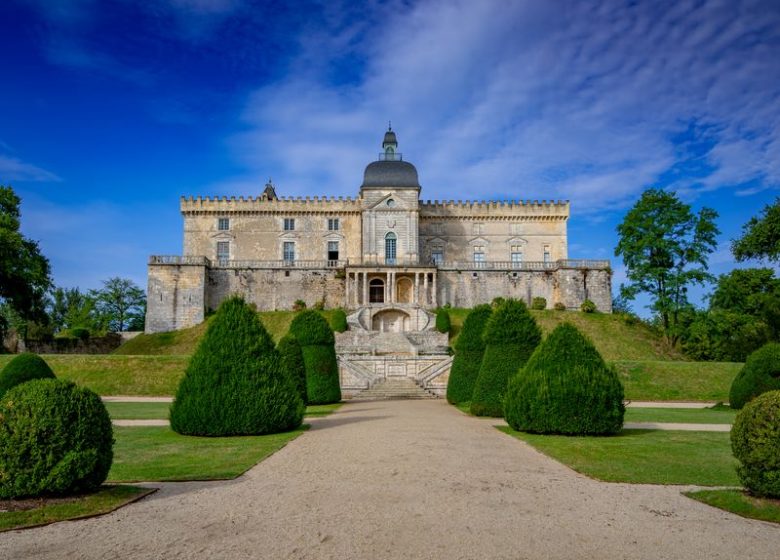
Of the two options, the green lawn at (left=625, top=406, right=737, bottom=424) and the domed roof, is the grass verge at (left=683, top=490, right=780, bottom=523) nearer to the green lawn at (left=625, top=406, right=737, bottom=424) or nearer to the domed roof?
the green lawn at (left=625, top=406, right=737, bottom=424)

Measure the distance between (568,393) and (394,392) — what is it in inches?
568

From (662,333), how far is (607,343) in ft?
16.8

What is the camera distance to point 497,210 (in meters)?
60.6

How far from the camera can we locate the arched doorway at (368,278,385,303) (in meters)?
55.1

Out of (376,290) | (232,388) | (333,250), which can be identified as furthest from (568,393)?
(333,250)

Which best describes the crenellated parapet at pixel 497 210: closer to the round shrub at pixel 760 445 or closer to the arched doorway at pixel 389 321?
the arched doorway at pixel 389 321

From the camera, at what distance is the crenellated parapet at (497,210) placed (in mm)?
60375

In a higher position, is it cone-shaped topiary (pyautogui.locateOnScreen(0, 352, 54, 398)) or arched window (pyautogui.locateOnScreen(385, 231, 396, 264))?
arched window (pyautogui.locateOnScreen(385, 231, 396, 264))

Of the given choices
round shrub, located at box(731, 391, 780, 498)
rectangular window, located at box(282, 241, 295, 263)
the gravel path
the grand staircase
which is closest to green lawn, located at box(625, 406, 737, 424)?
the grand staircase

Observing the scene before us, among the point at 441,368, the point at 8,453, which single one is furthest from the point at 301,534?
the point at 441,368

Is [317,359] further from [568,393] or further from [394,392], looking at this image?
[568,393]

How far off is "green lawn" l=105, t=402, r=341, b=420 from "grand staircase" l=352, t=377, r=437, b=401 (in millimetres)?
3725

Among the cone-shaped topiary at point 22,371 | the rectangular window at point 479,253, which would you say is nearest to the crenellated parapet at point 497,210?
the rectangular window at point 479,253

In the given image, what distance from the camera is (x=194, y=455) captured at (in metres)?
11.1
